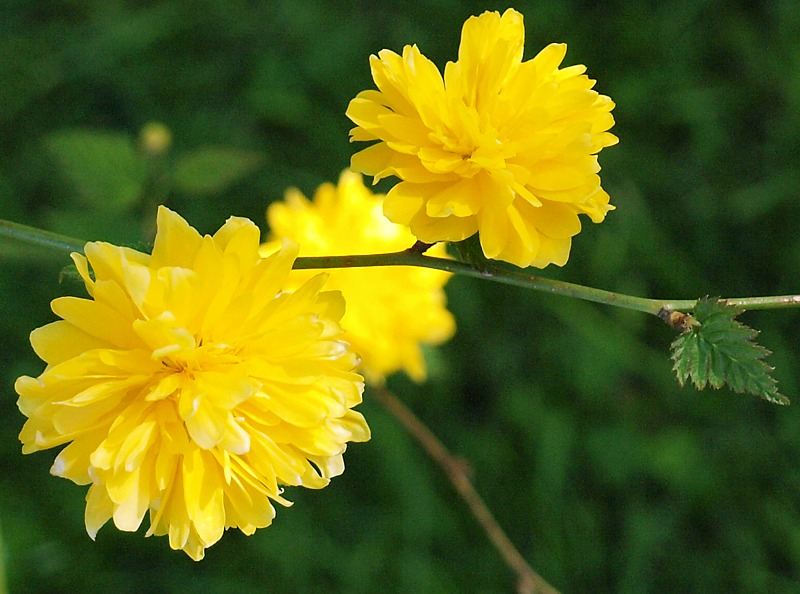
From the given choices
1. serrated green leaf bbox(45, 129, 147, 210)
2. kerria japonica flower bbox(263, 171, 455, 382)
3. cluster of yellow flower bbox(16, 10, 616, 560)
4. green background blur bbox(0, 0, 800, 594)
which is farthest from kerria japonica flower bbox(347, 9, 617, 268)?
green background blur bbox(0, 0, 800, 594)

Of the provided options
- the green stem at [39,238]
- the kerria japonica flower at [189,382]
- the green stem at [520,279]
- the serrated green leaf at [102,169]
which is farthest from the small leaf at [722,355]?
the serrated green leaf at [102,169]

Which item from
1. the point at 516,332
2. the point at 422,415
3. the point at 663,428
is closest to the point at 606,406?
the point at 663,428

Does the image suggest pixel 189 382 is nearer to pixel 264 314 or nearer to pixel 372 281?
pixel 264 314

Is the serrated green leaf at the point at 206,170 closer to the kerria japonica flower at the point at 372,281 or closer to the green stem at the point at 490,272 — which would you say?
the kerria japonica flower at the point at 372,281

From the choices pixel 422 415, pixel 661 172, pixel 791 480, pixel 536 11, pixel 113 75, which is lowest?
pixel 422 415

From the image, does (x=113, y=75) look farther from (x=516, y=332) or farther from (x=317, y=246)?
(x=516, y=332)

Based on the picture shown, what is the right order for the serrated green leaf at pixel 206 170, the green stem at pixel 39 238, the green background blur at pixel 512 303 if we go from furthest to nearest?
the green background blur at pixel 512 303 < the serrated green leaf at pixel 206 170 < the green stem at pixel 39 238
